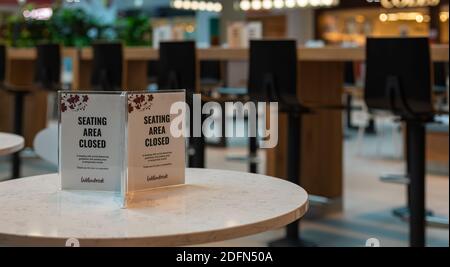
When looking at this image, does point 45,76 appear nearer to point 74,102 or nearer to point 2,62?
point 2,62

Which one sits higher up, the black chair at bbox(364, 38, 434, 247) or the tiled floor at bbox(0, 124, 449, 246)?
the black chair at bbox(364, 38, 434, 247)

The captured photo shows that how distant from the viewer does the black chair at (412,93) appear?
311cm

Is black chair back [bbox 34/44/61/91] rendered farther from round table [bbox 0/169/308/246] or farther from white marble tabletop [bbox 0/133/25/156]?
round table [bbox 0/169/308/246]

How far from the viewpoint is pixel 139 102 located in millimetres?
1442

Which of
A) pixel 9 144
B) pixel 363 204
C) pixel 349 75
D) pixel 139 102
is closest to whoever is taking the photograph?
pixel 139 102

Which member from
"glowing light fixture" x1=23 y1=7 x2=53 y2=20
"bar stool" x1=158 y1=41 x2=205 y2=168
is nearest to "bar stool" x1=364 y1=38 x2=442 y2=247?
"bar stool" x1=158 y1=41 x2=205 y2=168

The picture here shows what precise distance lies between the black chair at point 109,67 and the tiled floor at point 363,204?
1.47 metres

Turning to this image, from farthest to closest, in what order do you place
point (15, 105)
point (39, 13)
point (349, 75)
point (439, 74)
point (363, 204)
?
point (349, 75) → point (39, 13) → point (439, 74) → point (15, 105) → point (363, 204)

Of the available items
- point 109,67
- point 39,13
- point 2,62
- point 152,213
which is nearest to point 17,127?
point 2,62

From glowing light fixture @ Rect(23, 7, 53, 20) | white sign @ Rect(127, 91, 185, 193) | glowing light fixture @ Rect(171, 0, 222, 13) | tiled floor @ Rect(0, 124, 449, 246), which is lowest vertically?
tiled floor @ Rect(0, 124, 449, 246)

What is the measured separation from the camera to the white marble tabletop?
202 centimetres

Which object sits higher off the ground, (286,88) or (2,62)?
(2,62)

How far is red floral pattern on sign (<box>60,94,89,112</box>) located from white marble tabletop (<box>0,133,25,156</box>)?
61 cm

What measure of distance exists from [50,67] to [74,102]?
4196 millimetres
